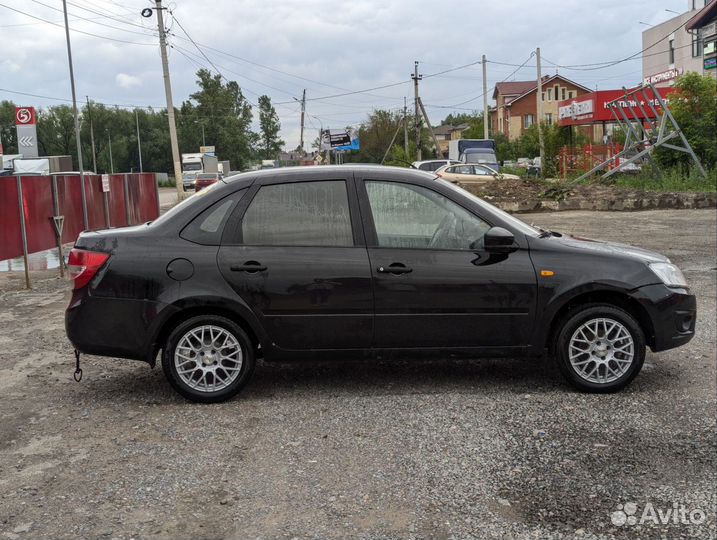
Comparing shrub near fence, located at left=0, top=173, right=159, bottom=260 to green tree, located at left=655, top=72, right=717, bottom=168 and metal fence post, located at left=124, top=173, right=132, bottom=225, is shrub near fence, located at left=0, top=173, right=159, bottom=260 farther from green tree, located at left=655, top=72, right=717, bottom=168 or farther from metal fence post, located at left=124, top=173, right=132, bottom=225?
green tree, located at left=655, top=72, right=717, bottom=168

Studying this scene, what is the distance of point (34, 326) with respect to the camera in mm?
8773

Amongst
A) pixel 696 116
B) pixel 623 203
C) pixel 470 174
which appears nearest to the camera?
pixel 623 203

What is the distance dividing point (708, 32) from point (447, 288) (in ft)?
148

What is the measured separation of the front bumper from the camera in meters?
5.67

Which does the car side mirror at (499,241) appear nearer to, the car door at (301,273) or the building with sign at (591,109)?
the car door at (301,273)

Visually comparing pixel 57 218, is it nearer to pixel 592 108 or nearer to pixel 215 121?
pixel 592 108

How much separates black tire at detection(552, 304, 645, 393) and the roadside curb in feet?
64.5

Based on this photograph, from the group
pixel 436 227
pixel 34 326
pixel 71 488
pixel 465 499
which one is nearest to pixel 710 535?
pixel 465 499

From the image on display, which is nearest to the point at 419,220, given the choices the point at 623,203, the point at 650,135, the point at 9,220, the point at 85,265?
the point at 85,265

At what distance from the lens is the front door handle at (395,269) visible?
5.56 meters

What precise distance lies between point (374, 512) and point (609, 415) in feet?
6.95

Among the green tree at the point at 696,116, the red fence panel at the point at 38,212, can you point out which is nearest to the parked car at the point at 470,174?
the green tree at the point at 696,116

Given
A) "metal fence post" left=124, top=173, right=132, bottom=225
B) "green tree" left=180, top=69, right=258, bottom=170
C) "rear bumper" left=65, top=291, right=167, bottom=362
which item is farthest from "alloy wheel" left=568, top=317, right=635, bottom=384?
"green tree" left=180, top=69, right=258, bottom=170

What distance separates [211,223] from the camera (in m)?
5.68
